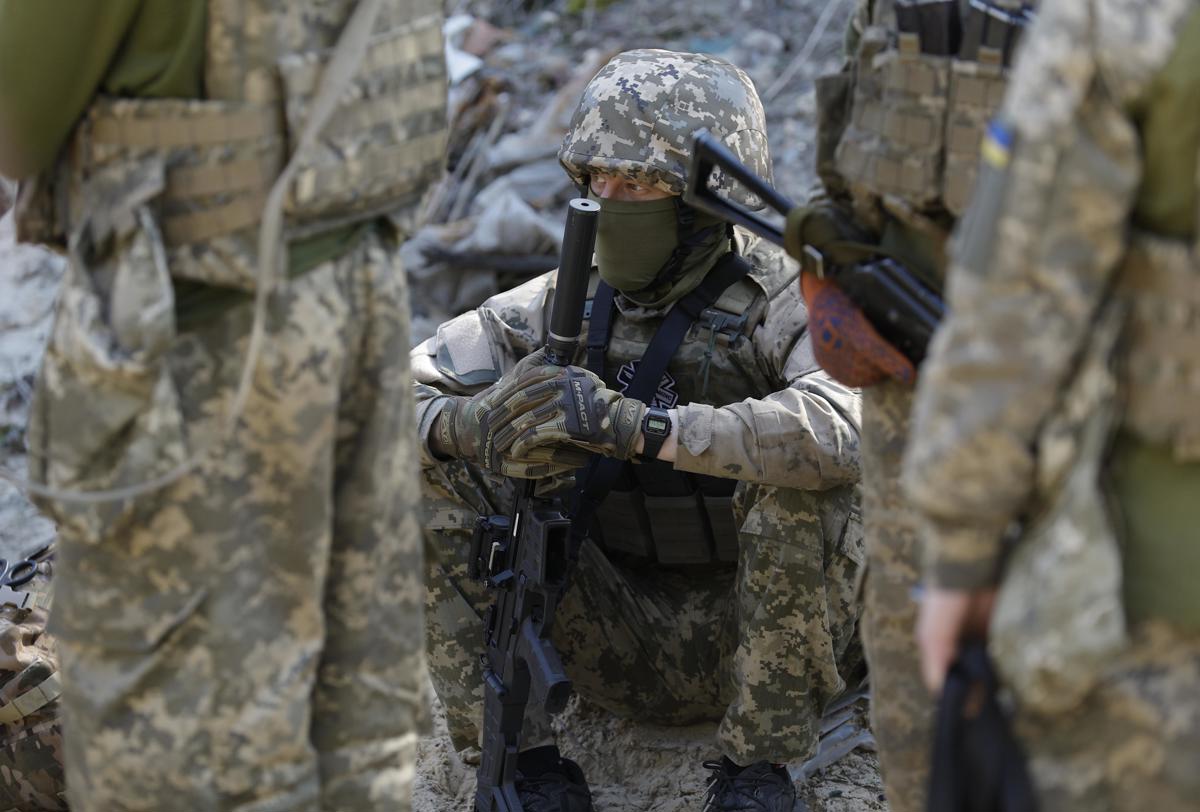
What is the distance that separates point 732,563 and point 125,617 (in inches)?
82.6

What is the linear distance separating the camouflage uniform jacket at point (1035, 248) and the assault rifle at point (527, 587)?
1.71 m

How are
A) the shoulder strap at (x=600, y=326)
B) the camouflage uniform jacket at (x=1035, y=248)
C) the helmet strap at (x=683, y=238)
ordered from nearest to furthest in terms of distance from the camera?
1. the camouflage uniform jacket at (x=1035, y=248)
2. the helmet strap at (x=683, y=238)
3. the shoulder strap at (x=600, y=326)

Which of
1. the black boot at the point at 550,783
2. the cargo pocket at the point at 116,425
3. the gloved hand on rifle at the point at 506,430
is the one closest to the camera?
the cargo pocket at the point at 116,425

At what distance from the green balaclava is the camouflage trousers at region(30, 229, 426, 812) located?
4.56 feet

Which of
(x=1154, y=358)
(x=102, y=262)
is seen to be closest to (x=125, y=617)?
(x=102, y=262)

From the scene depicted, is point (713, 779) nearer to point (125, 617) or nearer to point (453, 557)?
point (453, 557)

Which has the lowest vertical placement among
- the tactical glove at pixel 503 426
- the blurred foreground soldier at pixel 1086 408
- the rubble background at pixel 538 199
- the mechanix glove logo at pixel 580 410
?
the rubble background at pixel 538 199

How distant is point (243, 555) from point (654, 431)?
141 centimetres

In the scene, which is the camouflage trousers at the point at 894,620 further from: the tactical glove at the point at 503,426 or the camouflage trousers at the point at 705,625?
the tactical glove at the point at 503,426

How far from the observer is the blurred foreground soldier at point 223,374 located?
226 centimetres

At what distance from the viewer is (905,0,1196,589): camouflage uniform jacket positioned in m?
1.82

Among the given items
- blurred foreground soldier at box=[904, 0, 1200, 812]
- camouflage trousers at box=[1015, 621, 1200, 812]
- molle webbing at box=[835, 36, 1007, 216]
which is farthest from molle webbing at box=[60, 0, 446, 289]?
camouflage trousers at box=[1015, 621, 1200, 812]

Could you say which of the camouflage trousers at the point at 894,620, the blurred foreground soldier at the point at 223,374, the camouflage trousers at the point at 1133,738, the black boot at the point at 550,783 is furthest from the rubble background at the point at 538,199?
the camouflage trousers at the point at 1133,738

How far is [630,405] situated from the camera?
11.9 feet
